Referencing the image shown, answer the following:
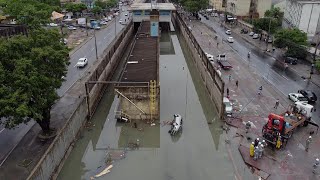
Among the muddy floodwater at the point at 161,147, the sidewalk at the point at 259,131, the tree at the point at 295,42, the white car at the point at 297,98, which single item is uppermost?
→ the tree at the point at 295,42

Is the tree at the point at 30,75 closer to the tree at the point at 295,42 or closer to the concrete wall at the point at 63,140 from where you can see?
the concrete wall at the point at 63,140

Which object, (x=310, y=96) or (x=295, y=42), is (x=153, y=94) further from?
(x=295, y=42)

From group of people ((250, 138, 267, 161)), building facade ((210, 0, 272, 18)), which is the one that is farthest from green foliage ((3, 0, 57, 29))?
building facade ((210, 0, 272, 18))

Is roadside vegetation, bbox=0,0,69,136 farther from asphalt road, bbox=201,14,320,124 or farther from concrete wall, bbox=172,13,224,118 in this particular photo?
asphalt road, bbox=201,14,320,124

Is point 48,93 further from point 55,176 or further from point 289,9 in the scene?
point 289,9

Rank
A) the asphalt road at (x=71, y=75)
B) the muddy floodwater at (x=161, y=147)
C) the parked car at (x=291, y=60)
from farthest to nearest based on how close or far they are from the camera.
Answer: the parked car at (x=291, y=60) → the asphalt road at (x=71, y=75) → the muddy floodwater at (x=161, y=147)

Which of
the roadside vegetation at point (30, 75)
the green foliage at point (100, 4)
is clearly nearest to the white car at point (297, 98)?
the roadside vegetation at point (30, 75)
